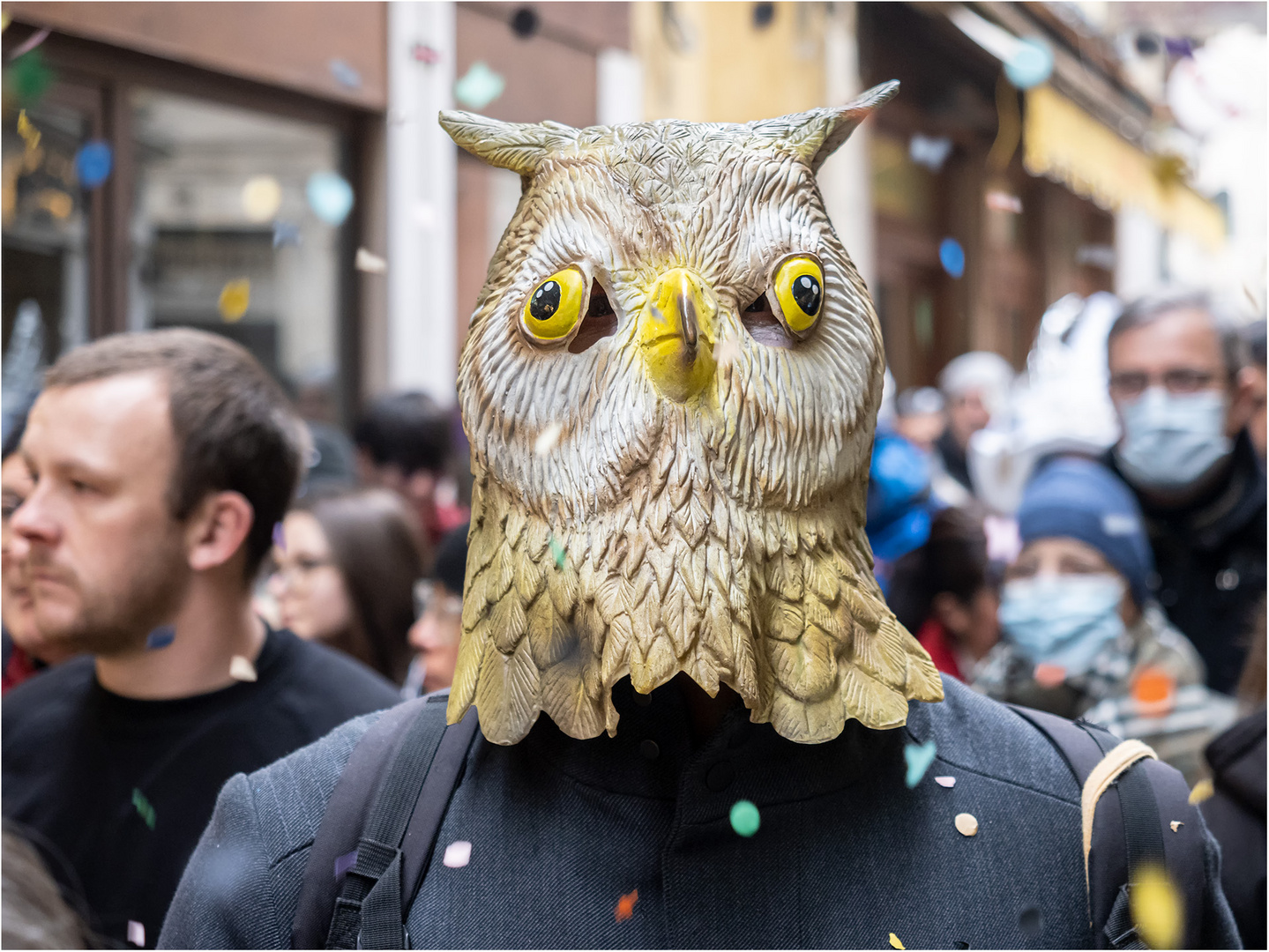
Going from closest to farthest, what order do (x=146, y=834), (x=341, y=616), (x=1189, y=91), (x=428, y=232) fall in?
(x=146, y=834) → (x=341, y=616) → (x=1189, y=91) → (x=428, y=232)

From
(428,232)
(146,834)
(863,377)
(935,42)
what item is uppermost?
(935,42)

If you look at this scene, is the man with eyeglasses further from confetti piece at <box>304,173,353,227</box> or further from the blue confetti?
confetti piece at <box>304,173,353,227</box>

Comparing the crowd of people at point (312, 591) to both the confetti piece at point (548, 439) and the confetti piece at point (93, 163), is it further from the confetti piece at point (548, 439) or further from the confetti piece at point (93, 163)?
the confetti piece at point (93, 163)

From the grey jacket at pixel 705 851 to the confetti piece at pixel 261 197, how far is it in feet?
14.3

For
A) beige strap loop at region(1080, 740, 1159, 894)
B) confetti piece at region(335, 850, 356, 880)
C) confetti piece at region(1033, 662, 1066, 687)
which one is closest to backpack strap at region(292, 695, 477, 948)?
confetti piece at region(335, 850, 356, 880)

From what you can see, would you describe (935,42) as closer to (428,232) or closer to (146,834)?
(428,232)

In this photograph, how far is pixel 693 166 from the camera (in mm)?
1209

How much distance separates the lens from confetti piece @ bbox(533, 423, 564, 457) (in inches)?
46.0

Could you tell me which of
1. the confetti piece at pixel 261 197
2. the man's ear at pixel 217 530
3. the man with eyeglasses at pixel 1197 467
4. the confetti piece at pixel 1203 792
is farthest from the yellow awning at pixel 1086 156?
the man's ear at pixel 217 530

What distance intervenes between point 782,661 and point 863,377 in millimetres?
295

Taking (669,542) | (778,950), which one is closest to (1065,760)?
(778,950)

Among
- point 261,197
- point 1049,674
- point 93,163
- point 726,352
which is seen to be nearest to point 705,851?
point 726,352

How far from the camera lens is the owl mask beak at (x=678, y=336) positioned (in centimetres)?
111

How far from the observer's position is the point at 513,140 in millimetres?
1289
